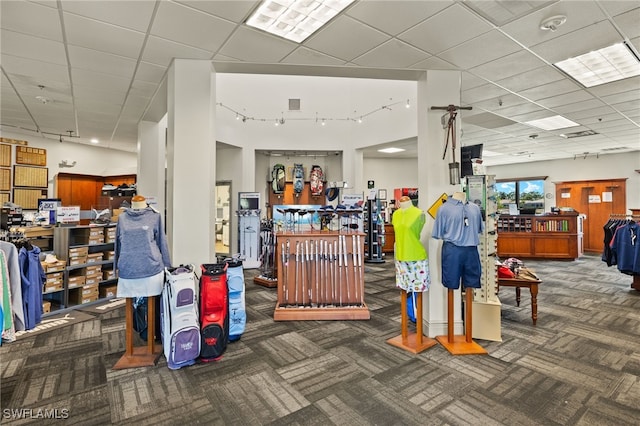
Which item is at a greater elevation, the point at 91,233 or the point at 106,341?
the point at 91,233

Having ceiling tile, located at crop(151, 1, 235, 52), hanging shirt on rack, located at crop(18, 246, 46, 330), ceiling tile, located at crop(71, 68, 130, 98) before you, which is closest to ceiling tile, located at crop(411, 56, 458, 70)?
ceiling tile, located at crop(151, 1, 235, 52)

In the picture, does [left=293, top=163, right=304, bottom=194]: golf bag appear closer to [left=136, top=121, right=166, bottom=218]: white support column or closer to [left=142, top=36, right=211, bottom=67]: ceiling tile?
[left=136, top=121, right=166, bottom=218]: white support column

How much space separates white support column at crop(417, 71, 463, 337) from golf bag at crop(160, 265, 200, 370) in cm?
245

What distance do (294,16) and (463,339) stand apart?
3.57 m

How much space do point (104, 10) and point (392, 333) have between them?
4098mm

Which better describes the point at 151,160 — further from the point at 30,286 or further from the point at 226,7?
the point at 226,7

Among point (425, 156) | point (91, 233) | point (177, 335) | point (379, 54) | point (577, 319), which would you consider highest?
point (379, 54)

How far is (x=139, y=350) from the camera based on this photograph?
3.12 m

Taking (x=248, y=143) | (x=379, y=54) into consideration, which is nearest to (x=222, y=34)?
(x=379, y=54)

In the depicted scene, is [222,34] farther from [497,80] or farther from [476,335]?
[476,335]

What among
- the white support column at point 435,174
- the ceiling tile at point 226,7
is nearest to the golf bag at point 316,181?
the white support column at point 435,174

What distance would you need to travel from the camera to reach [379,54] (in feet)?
10.7

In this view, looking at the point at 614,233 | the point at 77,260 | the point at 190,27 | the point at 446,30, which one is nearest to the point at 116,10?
the point at 190,27

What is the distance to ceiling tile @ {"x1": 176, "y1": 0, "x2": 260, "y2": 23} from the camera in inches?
96.7
